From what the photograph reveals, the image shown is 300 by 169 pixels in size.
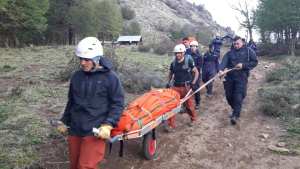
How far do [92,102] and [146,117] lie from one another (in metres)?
1.68

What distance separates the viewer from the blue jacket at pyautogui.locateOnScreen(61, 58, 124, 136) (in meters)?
5.05

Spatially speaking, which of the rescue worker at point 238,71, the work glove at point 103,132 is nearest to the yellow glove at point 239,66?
the rescue worker at point 238,71

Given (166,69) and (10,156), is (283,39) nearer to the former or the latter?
(166,69)

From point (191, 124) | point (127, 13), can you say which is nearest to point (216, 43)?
point (191, 124)

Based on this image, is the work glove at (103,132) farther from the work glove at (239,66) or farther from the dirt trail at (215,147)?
the work glove at (239,66)

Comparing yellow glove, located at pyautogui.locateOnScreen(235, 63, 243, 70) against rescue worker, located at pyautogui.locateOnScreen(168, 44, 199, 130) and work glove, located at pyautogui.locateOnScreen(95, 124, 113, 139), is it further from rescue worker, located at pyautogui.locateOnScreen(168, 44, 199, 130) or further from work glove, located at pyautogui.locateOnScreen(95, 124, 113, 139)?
work glove, located at pyautogui.locateOnScreen(95, 124, 113, 139)

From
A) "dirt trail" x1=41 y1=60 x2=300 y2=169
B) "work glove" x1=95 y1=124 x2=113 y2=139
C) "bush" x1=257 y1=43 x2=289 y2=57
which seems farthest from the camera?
"bush" x1=257 y1=43 x2=289 y2=57

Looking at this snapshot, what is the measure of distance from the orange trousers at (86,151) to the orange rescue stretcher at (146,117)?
49cm

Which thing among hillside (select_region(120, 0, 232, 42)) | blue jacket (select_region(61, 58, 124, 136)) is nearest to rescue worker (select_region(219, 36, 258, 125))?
blue jacket (select_region(61, 58, 124, 136))

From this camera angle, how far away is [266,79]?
53.2 ft

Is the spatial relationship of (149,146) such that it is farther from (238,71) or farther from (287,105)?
(287,105)

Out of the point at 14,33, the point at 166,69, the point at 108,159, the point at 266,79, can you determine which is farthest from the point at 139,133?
the point at 14,33

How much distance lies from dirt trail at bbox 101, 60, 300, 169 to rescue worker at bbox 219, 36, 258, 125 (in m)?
0.58

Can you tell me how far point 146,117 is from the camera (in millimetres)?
6586
